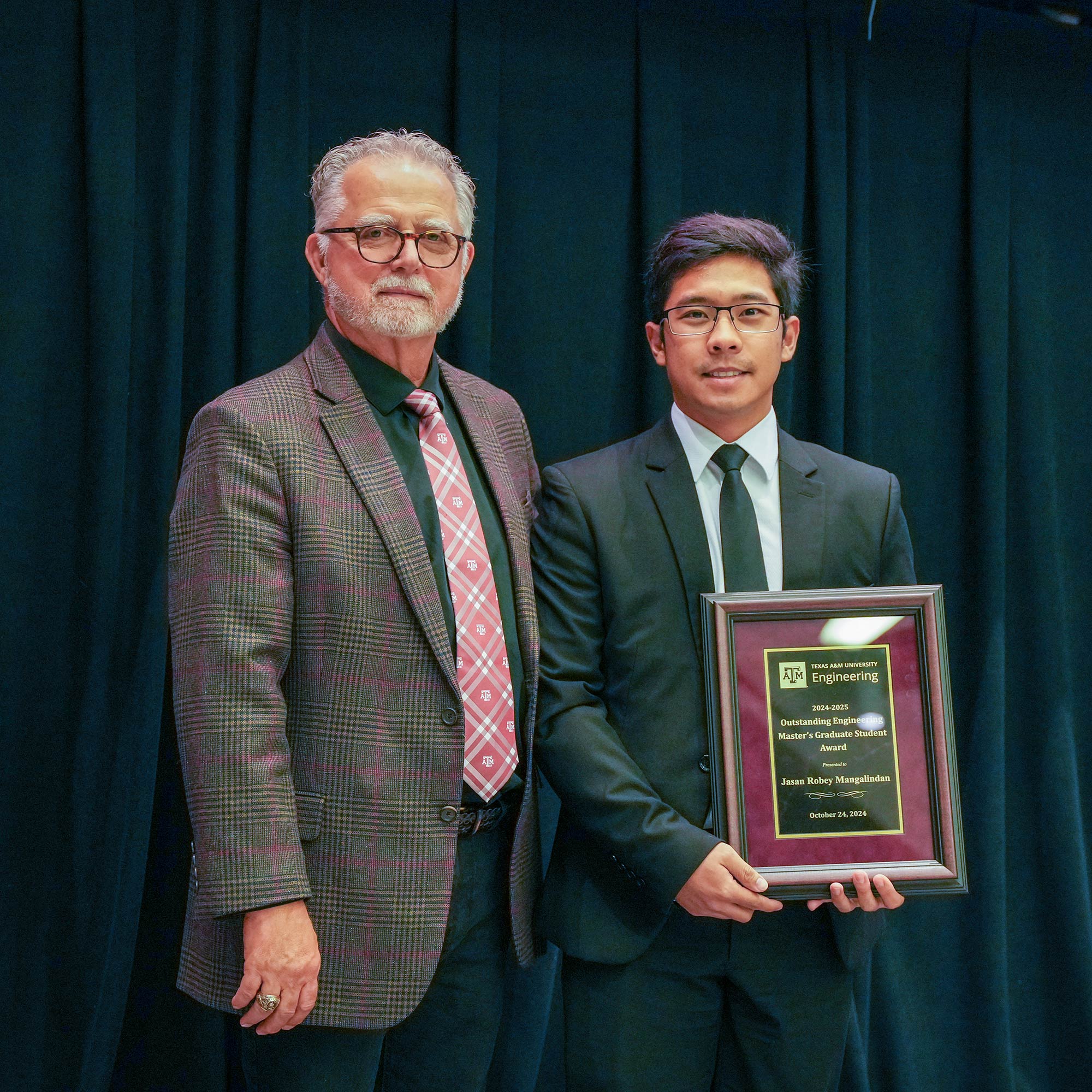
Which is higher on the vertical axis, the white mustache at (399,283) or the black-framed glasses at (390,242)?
the black-framed glasses at (390,242)

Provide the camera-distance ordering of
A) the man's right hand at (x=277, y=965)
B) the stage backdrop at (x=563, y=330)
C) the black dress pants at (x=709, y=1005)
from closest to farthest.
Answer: the man's right hand at (x=277, y=965)
the black dress pants at (x=709, y=1005)
the stage backdrop at (x=563, y=330)

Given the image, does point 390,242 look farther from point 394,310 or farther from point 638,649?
point 638,649

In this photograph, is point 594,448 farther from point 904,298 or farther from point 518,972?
point 518,972

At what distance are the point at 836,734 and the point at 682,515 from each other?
1.35ft

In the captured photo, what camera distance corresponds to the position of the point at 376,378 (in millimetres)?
1701

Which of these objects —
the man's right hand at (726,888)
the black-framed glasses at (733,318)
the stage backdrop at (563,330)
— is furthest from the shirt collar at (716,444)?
the stage backdrop at (563,330)

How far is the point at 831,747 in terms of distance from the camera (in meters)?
1.59

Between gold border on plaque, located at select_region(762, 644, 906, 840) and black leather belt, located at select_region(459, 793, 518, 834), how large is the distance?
1.31ft

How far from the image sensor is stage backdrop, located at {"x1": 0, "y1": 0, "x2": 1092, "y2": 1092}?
83.5 inches

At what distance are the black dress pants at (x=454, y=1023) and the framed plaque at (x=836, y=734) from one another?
0.37 m

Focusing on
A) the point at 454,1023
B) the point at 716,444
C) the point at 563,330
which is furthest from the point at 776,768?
the point at 563,330

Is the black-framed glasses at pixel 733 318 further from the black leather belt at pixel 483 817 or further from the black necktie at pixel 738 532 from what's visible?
the black leather belt at pixel 483 817

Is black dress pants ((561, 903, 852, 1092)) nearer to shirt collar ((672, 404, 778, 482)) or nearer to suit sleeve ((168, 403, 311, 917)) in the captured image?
suit sleeve ((168, 403, 311, 917))

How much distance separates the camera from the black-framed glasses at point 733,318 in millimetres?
1758
